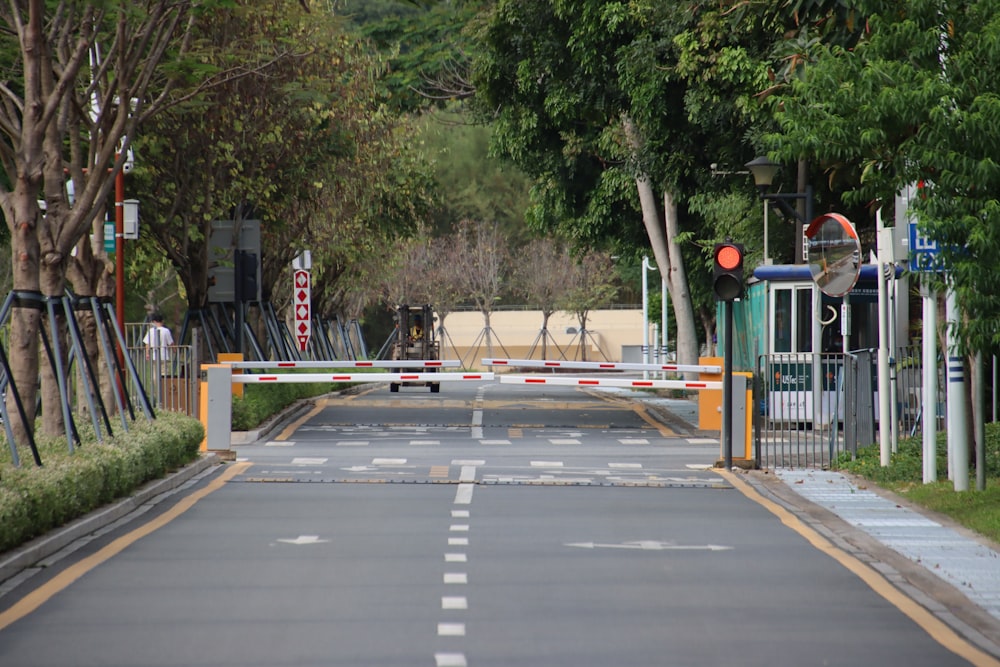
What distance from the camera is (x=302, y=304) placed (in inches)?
1561

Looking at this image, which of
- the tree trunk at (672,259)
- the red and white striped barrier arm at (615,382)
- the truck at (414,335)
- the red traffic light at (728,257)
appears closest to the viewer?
the red traffic light at (728,257)

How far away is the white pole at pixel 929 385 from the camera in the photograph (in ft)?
53.6

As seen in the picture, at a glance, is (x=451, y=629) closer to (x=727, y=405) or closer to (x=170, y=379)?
(x=727, y=405)

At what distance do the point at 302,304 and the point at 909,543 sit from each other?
28424mm

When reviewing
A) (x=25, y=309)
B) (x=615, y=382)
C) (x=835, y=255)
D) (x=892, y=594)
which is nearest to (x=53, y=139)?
(x=25, y=309)

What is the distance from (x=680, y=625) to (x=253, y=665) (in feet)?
7.89

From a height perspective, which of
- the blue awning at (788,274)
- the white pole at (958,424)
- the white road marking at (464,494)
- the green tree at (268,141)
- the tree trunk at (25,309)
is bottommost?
the white road marking at (464,494)

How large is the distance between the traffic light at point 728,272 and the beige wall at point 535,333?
62.4m

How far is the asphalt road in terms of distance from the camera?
8.12 meters

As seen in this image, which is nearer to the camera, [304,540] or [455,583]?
[455,583]

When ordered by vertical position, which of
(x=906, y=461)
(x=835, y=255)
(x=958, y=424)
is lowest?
(x=906, y=461)

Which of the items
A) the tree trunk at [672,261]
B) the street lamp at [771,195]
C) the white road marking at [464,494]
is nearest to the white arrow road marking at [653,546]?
the white road marking at [464,494]

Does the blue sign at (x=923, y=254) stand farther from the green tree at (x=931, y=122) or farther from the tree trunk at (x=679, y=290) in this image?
the tree trunk at (x=679, y=290)

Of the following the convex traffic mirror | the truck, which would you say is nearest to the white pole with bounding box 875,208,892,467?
the convex traffic mirror
